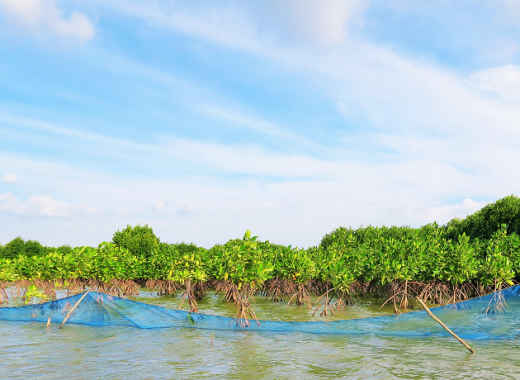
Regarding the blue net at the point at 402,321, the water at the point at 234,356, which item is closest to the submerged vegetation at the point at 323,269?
the blue net at the point at 402,321

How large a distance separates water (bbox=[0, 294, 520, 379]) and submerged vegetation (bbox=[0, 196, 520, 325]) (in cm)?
167

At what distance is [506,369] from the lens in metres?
7.93

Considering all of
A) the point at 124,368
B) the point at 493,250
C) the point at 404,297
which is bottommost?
the point at 124,368

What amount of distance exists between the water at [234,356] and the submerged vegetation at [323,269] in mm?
1666

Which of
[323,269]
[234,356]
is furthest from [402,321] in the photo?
[323,269]

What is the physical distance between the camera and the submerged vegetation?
13227 millimetres

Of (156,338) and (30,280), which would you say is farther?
(30,280)

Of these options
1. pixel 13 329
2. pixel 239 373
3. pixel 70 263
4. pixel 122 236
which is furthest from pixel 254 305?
pixel 122 236

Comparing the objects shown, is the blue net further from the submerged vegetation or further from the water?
the submerged vegetation

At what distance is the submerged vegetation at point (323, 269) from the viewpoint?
1323 cm

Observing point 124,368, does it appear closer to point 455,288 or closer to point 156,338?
point 156,338

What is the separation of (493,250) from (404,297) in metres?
3.11

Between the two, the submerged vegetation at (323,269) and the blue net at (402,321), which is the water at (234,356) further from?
the submerged vegetation at (323,269)

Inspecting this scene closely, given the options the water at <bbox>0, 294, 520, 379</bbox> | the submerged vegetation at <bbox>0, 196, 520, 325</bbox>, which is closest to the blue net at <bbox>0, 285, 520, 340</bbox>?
the water at <bbox>0, 294, 520, 379</bbox>
